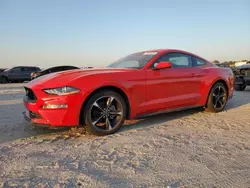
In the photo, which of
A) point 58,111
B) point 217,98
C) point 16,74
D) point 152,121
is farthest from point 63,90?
point 16,74

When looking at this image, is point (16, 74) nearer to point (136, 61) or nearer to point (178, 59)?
point (136, 61)

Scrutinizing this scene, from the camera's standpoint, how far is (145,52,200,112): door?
12.3 feet

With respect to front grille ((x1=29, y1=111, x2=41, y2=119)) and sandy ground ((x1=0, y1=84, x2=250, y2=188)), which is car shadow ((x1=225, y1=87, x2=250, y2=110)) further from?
front grille ((x1=29, y1=111, x2=41, y2=119))

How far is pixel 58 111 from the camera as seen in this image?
2996 millimetres

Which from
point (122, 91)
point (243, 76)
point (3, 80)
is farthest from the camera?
point (3, 80)

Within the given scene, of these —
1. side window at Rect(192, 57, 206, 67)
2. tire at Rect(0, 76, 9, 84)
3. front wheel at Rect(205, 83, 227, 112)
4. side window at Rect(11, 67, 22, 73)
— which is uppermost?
side window at Rect(11, 67, 22, 73)

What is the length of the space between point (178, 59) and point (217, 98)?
4.40 feet

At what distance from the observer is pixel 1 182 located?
198cm

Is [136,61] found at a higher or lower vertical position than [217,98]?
higher

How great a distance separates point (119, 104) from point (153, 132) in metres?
0.70

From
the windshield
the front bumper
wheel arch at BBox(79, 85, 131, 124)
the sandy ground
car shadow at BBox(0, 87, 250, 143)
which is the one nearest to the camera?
the sandy ground

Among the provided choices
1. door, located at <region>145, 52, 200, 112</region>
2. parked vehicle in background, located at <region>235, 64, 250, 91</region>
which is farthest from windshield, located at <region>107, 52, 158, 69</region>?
parked vehicle in background, located at <region>235, 64, 250, 91</region>

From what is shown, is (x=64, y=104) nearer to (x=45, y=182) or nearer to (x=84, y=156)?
(x=84, y=156)

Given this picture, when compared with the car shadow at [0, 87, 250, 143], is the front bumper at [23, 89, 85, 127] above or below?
above
